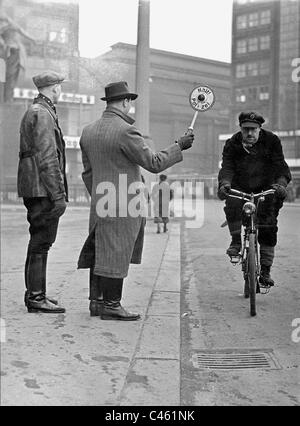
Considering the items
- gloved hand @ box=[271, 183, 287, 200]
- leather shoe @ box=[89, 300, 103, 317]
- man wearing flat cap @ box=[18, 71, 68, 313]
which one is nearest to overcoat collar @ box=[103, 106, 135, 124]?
man wearing flat cap @ box=[18, 71, 68, 313]

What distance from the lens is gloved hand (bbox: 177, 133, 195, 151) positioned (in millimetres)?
2783

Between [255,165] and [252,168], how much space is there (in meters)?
0.02

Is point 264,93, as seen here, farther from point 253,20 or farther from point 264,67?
point 253,20

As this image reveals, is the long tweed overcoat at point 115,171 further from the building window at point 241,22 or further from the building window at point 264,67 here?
the building window at point 241,22

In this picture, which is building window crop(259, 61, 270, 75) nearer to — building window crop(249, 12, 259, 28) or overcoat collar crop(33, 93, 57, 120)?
building window crop(249, 12, 259, 28)

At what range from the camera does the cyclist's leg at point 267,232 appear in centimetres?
288

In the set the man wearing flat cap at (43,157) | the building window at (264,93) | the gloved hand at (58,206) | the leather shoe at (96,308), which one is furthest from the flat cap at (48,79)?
the leather shoe at (96,308)

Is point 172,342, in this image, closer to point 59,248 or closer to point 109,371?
point 109,371

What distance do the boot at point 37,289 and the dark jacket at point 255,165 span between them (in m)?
1.68

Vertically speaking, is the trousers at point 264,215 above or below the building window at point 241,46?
below

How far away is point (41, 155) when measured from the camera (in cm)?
343

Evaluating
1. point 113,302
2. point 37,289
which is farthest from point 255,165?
point 37,289

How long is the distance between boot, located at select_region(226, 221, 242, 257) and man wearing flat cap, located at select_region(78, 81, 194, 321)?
1.37 feet
